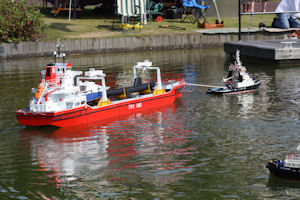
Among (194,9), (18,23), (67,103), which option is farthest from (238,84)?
(194,9)

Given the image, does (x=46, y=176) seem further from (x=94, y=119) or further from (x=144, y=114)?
(x=144, y=114)

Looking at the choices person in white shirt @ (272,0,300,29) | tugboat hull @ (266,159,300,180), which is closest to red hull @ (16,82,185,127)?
tugboat hull @ (266,159,300,180)

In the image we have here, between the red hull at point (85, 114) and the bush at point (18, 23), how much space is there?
30.7m

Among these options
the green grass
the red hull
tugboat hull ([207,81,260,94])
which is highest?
the green grass

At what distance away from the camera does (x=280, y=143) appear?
24.7 meters

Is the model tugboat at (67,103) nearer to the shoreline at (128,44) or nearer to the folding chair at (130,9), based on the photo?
the shoreline at (128,44)

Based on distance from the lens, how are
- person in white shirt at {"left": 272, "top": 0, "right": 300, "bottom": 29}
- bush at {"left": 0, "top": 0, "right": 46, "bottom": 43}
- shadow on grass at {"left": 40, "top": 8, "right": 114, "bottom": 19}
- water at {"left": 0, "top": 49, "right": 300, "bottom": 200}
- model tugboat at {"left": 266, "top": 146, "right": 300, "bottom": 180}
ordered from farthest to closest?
shadow on grass at {"left": 40, "top": 8, "right": 114, "bottom": 19} < person in white shirt at {"left": 272, "top": 0, "right": 300, "bottom": 29} < bush at {"left": 0, "top": 0, "right": 46, "bottom": 43} < water at {"left": 0, "top": 49, "right": 300, "bottom": 200} < model tugboat at {"left": 266, "top": 146, "right": 300, "bottom": 180}

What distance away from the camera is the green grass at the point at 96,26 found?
209ft

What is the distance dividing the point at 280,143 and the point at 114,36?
4125 cm

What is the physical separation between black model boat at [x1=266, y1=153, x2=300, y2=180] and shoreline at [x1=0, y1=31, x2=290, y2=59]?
145 feet

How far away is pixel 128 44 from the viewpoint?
209 feet

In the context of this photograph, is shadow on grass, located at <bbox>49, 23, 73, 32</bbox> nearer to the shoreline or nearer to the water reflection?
the shoreline

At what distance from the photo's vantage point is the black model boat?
19391mm

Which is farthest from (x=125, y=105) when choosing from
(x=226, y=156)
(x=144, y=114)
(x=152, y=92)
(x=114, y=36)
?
(x=114, y=36)
